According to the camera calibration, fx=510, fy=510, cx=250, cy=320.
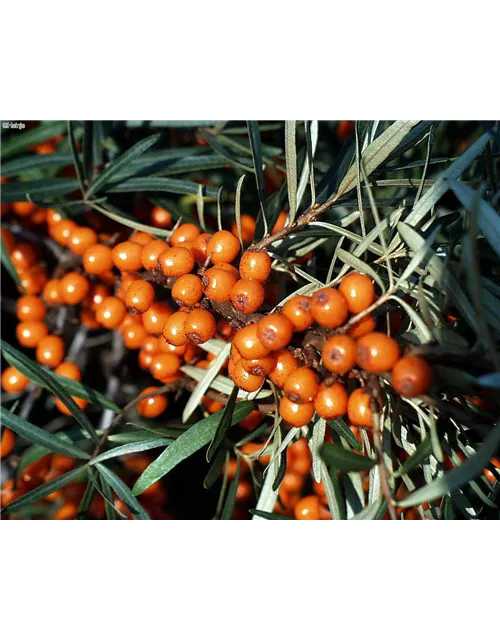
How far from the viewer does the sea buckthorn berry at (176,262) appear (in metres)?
1.03

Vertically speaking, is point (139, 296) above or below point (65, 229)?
below

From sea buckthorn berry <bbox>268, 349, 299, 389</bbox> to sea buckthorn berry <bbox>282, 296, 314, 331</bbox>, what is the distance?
6 cm

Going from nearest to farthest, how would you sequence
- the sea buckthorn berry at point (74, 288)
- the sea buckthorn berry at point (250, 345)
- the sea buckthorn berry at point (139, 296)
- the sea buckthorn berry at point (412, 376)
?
the sea buckthorn berry at point (412, 376)
the sea buckthorn berry at point (250, 345)
the sea buckthorn berry at point (139, 296)
the sea buckthorn berry at point (74, 288)

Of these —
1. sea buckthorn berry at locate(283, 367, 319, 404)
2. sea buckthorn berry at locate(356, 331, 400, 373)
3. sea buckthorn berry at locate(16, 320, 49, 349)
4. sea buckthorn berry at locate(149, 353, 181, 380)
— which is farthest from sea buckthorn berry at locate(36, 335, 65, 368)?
sea buckthorn berry at locate(356, 331, 400, 373)

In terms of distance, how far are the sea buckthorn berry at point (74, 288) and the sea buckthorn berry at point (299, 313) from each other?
0.81 meters

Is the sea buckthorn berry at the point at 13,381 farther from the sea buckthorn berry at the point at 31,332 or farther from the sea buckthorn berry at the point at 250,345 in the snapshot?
the sea buckthorn berry at the point at 250,345

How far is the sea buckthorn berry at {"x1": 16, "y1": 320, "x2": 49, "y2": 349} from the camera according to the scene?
5.43 ft

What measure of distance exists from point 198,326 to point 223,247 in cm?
18

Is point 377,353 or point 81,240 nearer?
point 377,353

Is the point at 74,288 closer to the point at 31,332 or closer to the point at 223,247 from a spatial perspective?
the point at 31,332

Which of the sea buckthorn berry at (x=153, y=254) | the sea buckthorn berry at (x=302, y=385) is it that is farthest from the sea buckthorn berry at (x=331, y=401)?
the sea buckthorn berry at (x=153, y=254)

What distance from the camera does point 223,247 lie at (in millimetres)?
1043

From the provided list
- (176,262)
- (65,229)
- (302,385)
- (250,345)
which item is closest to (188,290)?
(176,262)

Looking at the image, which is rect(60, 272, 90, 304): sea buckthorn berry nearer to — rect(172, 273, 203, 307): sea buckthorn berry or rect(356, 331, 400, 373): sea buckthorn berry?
rect(172, 273, 203, 307): sea buckthorn berry
